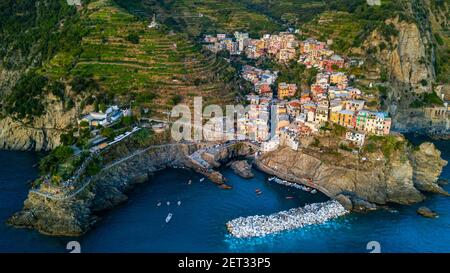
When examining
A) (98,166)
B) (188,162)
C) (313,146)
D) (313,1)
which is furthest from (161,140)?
(313,1)

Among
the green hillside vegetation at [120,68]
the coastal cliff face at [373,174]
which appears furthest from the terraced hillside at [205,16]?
the coastal cliff face at [373,174]

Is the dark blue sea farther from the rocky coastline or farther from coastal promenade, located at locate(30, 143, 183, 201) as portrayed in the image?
coastal promenade, located at locate(30, 143, 183, 201)

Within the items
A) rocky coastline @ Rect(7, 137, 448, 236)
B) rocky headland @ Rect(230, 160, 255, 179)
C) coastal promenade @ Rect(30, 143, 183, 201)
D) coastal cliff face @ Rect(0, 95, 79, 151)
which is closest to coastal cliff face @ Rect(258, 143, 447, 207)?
rocky coastline @ Rect(7, 137, 448, 236)

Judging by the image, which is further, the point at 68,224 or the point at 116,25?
Result: the point at 116,25

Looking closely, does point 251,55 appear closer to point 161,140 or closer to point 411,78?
point 411,78

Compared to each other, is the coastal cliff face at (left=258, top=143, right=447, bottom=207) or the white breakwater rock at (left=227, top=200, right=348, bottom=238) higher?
the coastal cliff face at (left=258, top=143, right=447, bottom=207)

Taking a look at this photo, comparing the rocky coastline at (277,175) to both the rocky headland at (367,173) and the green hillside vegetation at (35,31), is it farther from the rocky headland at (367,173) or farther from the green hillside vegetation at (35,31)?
the green hillside vegetation at (35,31)
